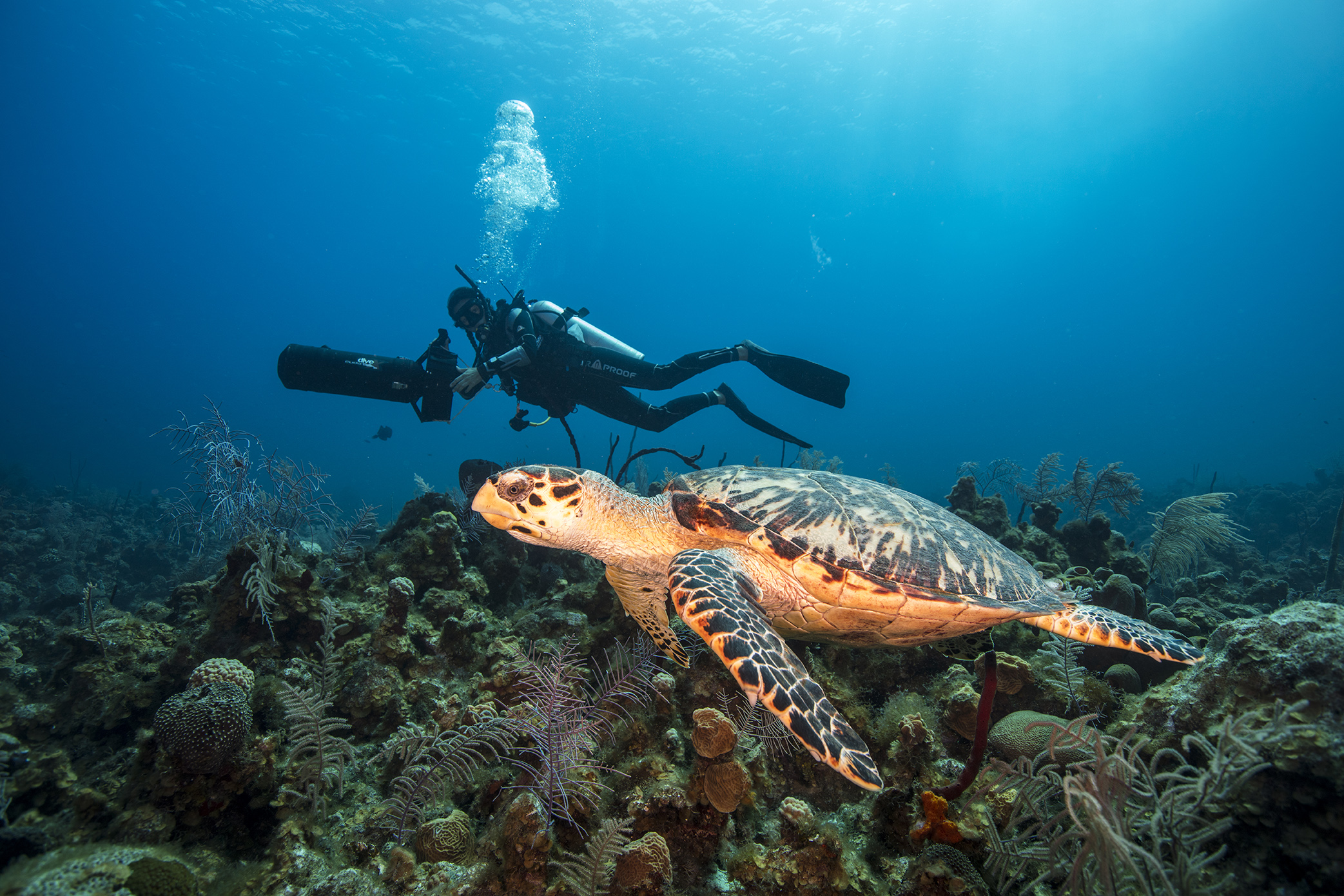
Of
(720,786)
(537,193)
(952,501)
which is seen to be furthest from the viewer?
(537,193)

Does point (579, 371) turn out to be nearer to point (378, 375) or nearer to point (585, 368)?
point (585, 368)

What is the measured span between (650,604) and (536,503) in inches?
38.0

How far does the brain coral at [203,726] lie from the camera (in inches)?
66.4

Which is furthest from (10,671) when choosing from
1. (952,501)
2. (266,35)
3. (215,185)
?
(215,185)

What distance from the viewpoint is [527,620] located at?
3.12 meters

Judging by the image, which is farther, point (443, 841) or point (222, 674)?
point (222, 674)

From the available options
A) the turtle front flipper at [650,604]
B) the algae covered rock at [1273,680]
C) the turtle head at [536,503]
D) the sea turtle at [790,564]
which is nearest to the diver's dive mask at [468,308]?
the turtle head at [536,503]

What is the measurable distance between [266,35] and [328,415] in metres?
76.4

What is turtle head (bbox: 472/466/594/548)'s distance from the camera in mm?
2771

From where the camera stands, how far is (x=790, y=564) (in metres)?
2.67

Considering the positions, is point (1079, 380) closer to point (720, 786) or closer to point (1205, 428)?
point (1205, 428)

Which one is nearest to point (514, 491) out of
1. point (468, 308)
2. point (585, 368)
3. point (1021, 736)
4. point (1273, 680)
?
point (1021, 736)

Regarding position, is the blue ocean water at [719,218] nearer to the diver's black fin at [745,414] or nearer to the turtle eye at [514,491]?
the diver's black fin at [745,414]

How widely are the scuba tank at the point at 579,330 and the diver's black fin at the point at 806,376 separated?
188 cm
